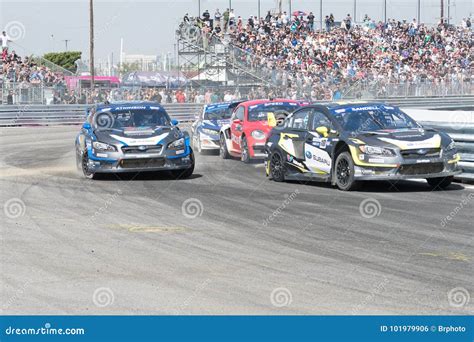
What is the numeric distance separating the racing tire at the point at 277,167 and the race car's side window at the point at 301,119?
1.99 feet

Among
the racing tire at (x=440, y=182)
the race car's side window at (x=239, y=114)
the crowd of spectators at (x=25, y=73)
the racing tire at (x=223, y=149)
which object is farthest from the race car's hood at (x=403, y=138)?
the crowd of spectators at (x=25, y=73)

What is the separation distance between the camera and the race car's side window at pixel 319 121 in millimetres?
16234

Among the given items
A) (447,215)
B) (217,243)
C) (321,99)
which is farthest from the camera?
(321,99)

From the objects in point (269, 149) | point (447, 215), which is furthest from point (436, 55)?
point (447, 215)

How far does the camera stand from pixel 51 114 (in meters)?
42.5

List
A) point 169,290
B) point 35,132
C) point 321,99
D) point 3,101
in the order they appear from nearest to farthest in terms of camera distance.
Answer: point 169,290 → point 35,132 → point 3,101 → point 321,99

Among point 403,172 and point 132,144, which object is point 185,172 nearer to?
point 132,144

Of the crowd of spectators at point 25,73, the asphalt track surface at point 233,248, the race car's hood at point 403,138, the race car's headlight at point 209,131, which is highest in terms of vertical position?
the crowd of spectators at point 25,73

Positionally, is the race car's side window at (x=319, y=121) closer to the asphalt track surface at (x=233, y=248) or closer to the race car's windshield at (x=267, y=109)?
the asphalt track surface at (x=233, y=248)

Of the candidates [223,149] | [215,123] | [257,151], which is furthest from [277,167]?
[215,123]

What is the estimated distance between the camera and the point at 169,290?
787 cm

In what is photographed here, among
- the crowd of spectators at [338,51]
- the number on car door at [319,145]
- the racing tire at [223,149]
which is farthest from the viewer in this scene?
the crowd of spectators at [338,51]

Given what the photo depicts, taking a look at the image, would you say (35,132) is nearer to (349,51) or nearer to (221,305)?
(349,51)

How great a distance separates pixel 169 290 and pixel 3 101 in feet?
112
